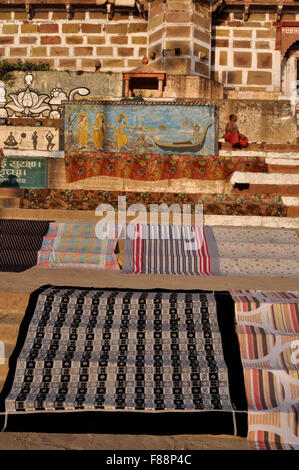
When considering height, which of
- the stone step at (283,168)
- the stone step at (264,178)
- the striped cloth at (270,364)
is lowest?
the striped cloth at (270,364)

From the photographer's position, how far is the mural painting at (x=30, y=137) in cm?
1410

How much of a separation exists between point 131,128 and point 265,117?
15.6ft

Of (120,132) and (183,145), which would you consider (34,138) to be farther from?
(183,145)

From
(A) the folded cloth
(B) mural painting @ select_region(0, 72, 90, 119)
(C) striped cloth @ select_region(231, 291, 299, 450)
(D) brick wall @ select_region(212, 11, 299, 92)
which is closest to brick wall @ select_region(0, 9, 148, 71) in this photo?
(D) brick wall @ select_region(212, 11, 299, 92)

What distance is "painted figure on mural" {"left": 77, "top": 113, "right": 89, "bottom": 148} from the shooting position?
45.0 ft

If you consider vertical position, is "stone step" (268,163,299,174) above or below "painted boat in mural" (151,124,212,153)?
below

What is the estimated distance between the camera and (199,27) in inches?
776

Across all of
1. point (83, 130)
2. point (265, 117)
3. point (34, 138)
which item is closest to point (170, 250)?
point (83, 130)

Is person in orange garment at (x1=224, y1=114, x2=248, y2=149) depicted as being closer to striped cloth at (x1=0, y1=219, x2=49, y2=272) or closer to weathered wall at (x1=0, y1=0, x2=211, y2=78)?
striped cloth at (x1=0, y1=219, x2=49, y2=272)

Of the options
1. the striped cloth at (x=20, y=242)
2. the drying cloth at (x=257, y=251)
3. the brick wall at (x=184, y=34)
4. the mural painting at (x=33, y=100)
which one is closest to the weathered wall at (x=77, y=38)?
the brick wall at (x=184, y=34)

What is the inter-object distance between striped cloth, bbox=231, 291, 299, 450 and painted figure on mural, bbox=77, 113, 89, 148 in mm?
9344

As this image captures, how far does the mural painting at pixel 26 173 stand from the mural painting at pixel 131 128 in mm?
2375

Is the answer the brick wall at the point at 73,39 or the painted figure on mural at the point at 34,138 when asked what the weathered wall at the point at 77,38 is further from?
the painted figure on mural at the point at 34,138

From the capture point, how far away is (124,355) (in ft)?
15.4
